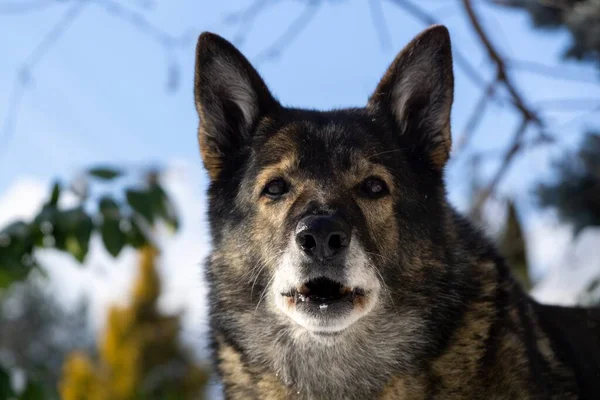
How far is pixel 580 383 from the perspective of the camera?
342cm

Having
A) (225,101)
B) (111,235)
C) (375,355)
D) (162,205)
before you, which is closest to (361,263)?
(375,355)

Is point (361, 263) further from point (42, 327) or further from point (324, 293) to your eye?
point (42, 327)

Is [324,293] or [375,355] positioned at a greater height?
[324,293]

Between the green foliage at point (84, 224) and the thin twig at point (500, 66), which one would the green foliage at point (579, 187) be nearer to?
the thin twig at point (500, 66)

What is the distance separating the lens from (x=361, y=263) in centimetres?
307

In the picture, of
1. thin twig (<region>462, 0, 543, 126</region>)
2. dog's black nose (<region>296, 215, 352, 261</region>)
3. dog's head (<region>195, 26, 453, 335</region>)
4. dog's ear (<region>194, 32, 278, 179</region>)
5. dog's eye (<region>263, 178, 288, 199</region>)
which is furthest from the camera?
thin twig (<region>462, 0, 543, 126</region>)

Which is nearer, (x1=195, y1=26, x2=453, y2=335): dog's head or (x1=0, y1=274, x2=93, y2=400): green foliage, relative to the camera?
(x1=195, y1=26, x2=453, y2=335): dog's head

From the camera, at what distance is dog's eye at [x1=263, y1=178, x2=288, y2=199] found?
3.38m

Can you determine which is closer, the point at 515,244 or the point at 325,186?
the point at 325,186

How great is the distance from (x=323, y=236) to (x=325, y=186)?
39cm

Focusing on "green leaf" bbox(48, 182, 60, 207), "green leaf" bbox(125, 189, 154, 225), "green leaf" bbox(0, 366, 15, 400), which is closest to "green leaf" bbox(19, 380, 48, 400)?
"green leaf" bbox(0, 366, 15, 400)

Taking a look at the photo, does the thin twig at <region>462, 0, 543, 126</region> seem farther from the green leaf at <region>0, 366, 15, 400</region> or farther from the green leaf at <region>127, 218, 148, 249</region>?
the green leaf at <region>0, 366, 15, 400</region>

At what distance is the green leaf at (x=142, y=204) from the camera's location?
14.7 feet

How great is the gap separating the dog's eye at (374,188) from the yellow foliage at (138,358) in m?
19.7
